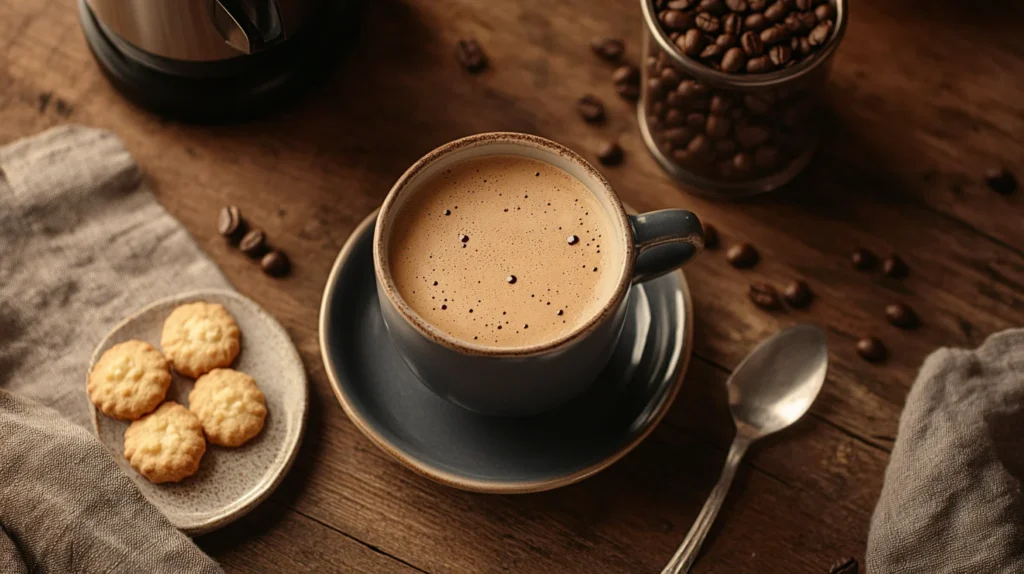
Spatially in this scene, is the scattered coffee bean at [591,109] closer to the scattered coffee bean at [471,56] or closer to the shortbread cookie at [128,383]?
the scattered coffee bean at [471,56]

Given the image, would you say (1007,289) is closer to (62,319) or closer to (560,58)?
(560,58)

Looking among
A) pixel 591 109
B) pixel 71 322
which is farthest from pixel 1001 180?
pixel 71 322

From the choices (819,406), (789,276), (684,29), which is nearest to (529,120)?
(684,29)

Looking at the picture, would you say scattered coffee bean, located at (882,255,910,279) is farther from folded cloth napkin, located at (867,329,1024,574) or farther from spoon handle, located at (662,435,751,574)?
spoon handle, located at (662,435,751,574)

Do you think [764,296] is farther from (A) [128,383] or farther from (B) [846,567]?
(A) [128,383]

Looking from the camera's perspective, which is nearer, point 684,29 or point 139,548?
point 139,548

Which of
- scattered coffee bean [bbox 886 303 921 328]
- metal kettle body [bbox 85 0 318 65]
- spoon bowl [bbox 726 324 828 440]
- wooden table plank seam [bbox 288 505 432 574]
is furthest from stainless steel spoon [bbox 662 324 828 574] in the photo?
metal kettle body [bbox 85 0 318 65]
